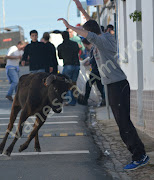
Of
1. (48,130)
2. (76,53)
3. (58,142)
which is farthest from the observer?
(76,53)

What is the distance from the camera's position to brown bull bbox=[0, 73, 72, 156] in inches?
307

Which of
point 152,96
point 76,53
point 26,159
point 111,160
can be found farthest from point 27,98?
point 76,53

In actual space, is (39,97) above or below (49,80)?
below

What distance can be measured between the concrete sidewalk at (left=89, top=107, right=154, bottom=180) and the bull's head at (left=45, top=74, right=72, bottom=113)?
3.61ft

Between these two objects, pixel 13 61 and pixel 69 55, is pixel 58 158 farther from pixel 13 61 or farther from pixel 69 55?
pixel 13 61

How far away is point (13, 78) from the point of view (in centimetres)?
1752

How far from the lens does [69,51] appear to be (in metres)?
15.4

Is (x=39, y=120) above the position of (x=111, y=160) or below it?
above

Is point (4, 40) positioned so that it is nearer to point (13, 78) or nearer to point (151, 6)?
point (13, 78)

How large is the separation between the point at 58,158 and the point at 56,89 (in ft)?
3.40

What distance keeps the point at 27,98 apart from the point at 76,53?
25.0 ft

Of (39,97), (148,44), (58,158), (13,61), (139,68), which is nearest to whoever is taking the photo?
(58,158)

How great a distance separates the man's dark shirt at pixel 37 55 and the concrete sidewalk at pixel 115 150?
2283mm

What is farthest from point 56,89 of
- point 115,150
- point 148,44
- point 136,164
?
point 148,44
